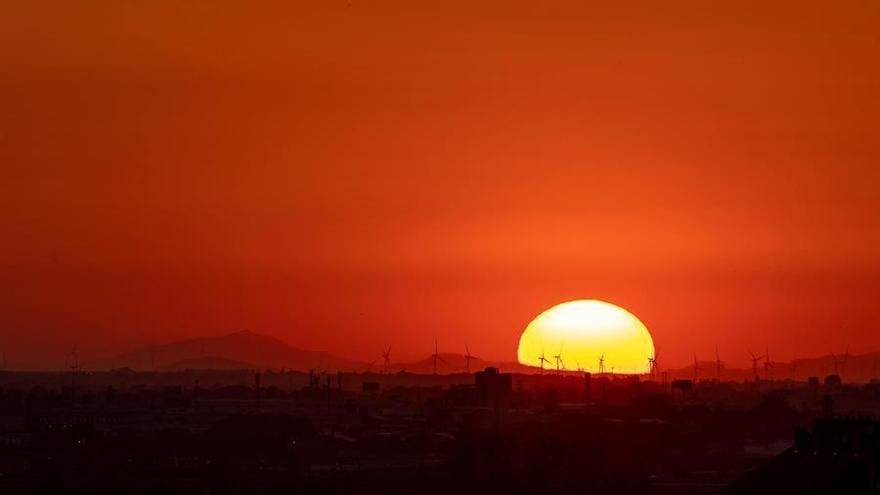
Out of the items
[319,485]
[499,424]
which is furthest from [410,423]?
[319,485]

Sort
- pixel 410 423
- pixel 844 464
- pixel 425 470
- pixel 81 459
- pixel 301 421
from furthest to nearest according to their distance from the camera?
pixel 410 423, pixel 301 421, pixel 81 459, pixel 425 470, pixel 844 464

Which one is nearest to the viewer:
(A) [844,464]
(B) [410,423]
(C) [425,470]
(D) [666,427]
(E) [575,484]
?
(A) [844,464]

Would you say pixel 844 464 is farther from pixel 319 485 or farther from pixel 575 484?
pixel 319 485

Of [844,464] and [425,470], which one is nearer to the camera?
[844,464]

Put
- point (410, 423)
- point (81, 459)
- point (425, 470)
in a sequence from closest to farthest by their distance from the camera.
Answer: point (425, 470)
point (81, 459)
point (410, 423)

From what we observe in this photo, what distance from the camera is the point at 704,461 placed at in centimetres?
11700

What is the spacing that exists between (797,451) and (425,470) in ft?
189

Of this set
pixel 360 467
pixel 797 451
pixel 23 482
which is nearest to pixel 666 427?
pixel 360 467

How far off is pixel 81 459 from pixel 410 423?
56140 mm

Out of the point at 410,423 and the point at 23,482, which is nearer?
the point at 23,482

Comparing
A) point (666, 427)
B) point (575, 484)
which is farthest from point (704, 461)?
point (575, 484)

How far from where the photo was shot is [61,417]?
165875 mm

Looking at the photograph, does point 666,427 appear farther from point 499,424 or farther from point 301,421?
point 301,421

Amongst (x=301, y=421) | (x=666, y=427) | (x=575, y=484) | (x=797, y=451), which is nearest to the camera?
(x=797, y=451)
